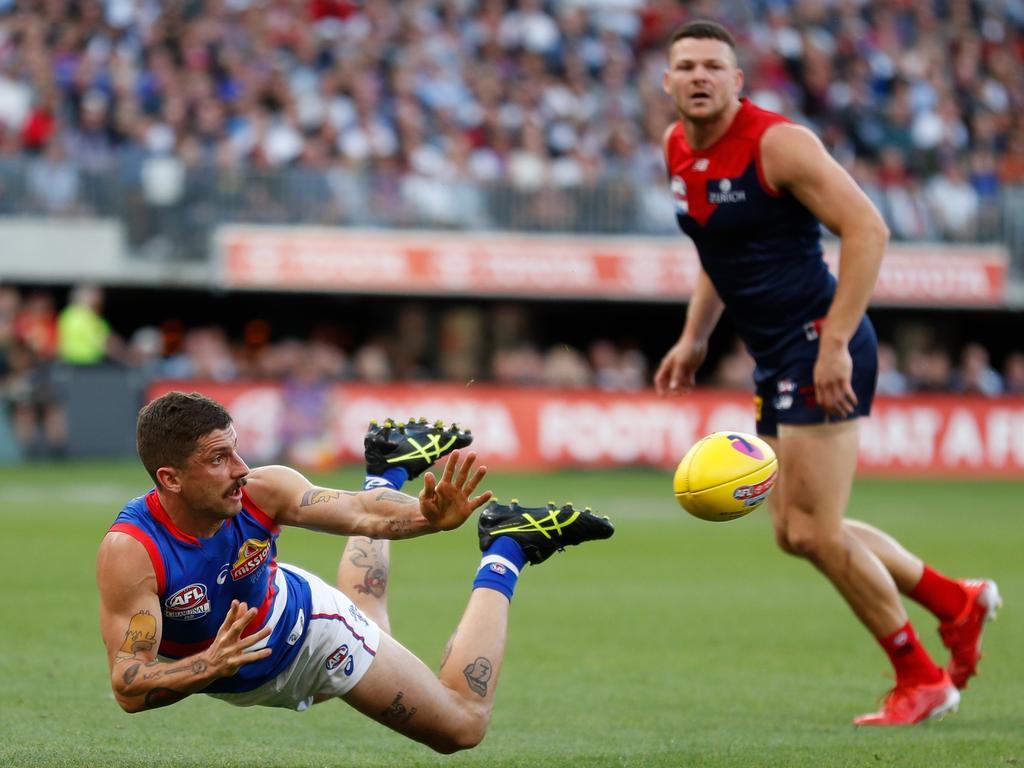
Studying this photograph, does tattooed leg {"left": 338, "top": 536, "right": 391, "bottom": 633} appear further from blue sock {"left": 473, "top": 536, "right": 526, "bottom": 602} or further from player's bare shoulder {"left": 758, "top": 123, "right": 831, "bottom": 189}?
player's bare shoulder {"left": 758, "top": 123, "right": 831, "bottom": 189}

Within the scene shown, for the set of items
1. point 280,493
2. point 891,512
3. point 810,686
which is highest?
point 280,493

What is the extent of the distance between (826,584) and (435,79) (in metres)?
15.3

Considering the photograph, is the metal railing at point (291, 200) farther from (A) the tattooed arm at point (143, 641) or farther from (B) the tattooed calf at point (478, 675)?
(A) the tattooed arm at point (143, 641)

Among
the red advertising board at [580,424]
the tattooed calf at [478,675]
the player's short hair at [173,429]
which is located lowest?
the red advertising board at [580,424]

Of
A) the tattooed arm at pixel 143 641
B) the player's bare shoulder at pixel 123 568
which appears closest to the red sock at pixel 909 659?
the tattooed arm at pixel 143 641

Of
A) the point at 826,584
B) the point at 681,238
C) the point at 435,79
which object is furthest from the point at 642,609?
the point at 435,79

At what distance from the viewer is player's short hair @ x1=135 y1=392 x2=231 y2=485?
4.87 m

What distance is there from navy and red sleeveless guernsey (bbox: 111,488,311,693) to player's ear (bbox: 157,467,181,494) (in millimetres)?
132

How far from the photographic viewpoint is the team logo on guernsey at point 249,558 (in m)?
5.04

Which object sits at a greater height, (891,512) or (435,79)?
(435,79)

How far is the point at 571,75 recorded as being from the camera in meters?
26.2

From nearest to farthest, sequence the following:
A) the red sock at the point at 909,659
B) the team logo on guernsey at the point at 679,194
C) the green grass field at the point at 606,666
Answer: the green grass field at the point at 606,666, the red sock at the point at 909,659, the team logo on guernsey at the point at 679,194

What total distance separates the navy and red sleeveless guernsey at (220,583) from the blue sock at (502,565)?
2.19 ft

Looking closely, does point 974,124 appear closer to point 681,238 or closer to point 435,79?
point 681,238
